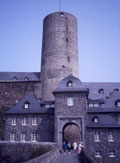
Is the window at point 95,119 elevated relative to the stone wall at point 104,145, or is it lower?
elevated

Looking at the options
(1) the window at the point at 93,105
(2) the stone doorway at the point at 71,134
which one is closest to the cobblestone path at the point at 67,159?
(1) the window at the point at 93,105

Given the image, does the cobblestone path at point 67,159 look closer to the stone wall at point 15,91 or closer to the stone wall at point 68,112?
the stone wall at point 68,112

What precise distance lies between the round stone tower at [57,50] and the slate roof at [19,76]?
222cm

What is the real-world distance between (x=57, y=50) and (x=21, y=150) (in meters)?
22.1

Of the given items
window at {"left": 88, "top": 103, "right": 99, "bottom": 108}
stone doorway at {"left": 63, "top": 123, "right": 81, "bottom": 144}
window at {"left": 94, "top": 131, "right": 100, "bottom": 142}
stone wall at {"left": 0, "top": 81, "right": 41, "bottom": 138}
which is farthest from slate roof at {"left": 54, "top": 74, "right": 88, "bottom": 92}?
stone wall at {"left": 0, "top": 81, "right": 41, "bottom": 138}

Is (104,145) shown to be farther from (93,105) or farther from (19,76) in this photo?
(19,76)

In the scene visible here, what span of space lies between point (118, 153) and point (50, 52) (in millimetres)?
22388

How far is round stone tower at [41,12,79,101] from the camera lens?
3875 centimetres

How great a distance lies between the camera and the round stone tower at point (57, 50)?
38.8 m

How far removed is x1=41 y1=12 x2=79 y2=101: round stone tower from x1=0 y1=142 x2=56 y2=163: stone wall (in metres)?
15.5

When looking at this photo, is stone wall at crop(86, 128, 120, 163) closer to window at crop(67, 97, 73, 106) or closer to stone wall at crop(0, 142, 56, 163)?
window at crop(67, 97, 73, 106)

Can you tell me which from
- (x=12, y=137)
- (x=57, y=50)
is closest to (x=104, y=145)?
(x=12, y=137)

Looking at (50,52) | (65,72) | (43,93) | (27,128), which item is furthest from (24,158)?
(50,52)

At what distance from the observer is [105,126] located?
83.1ft
